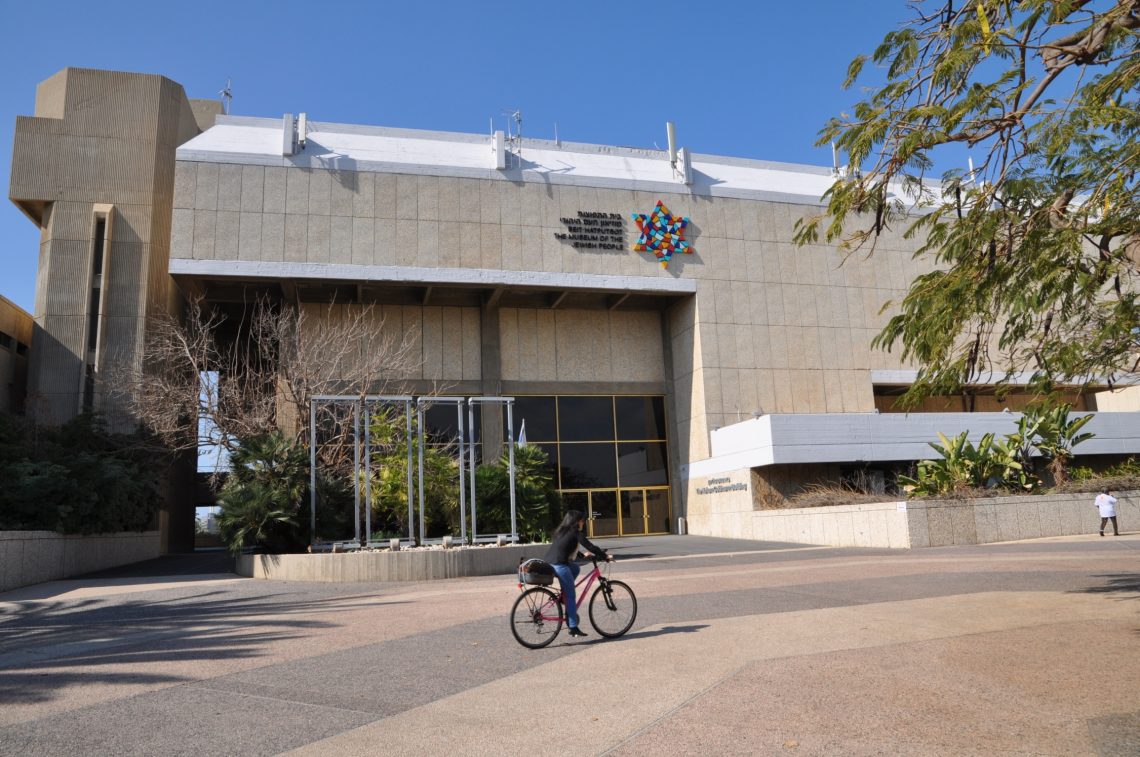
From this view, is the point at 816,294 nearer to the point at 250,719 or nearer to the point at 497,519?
the point at 497,519

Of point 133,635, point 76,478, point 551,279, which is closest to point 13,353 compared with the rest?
point 76,478

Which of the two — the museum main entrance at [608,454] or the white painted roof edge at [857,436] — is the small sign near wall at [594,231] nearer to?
the museum main entrance at [608,454]

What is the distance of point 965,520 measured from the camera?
22.1 metres

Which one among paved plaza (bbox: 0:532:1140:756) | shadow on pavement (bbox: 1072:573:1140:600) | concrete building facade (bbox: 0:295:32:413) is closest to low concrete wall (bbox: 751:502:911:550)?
paved plaza (bbox: 0:532:1140:756)

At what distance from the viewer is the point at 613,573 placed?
1770 cm

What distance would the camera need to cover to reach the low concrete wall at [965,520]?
21719mm

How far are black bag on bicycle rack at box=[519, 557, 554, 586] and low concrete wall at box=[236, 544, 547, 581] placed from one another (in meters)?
9.28

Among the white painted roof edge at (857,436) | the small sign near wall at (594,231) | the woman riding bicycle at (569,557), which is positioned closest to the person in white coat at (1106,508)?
the white painted roof edge at (857,436)

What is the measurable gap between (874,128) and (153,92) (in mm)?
34611

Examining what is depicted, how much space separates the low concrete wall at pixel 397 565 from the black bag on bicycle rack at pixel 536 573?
30.4 ft

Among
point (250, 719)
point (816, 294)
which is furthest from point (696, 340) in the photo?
point (250, 719)

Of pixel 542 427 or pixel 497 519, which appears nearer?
pixel 497 519

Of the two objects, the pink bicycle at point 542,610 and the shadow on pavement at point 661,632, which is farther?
the shadow on pavement at point 661,632

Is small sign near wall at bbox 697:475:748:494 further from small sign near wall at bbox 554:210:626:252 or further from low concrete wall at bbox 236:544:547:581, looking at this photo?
low concrete wall at bbox 236:544:547:581
